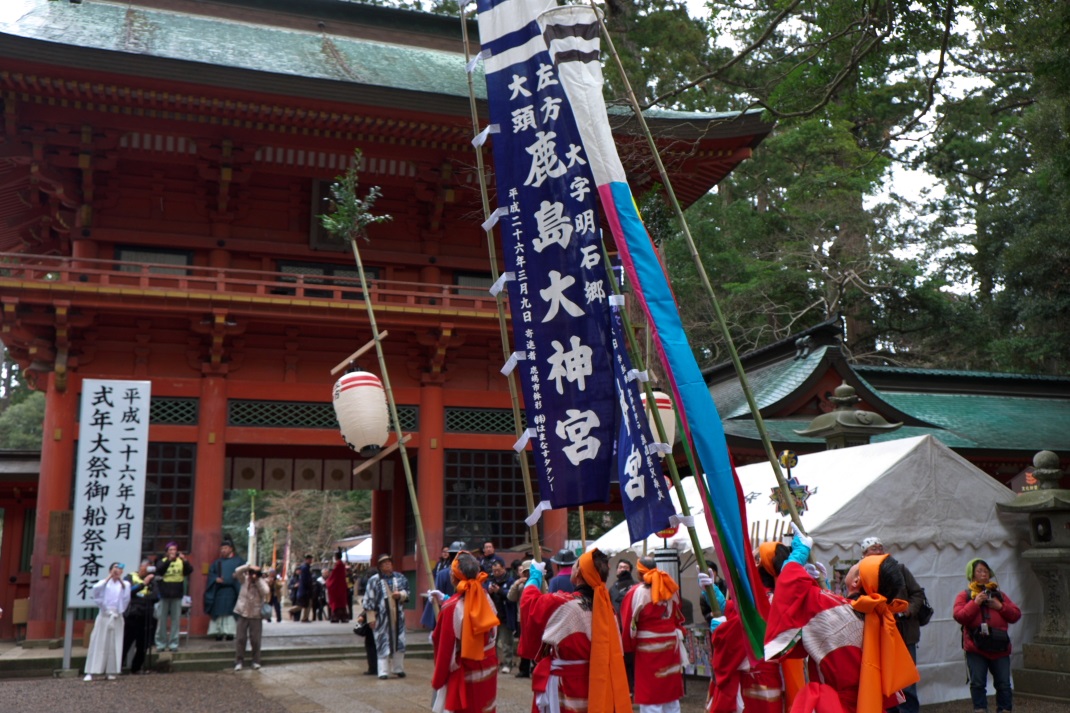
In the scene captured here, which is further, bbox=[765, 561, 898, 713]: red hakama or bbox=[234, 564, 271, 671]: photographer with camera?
bbox=[234, 564, 271, 671]: photographer with camera

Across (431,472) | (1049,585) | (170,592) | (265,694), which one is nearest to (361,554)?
(431,472)

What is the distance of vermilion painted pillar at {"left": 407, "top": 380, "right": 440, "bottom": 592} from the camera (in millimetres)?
15336

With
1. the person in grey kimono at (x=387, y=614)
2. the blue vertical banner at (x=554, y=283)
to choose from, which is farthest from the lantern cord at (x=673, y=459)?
the person in grey kimono at (x=387, y=614)

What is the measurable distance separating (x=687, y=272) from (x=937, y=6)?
16.3 meters

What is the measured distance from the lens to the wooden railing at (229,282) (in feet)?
46.8

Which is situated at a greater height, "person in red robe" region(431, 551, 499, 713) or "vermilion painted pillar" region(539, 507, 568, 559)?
"vermilion painted pillar" region(539, 507, 568, 559)

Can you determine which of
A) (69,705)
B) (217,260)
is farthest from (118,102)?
(69,705)

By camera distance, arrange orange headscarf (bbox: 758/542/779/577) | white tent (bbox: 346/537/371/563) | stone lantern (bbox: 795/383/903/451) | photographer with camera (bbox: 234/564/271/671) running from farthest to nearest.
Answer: white tent (bbox: 346/537/371/563) < photographer with camera (bbox: 234/564/271/671) < stone lantern (bbox: 795/383/903/451) < orange headscarf (bbox: 758/542/779/577)

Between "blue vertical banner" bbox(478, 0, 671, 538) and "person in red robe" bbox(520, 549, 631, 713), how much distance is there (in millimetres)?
898

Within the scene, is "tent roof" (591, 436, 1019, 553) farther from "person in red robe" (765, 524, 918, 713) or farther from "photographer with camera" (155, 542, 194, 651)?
"photographer with camera" (155, 542, 194, 651)

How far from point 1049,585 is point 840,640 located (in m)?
5.94

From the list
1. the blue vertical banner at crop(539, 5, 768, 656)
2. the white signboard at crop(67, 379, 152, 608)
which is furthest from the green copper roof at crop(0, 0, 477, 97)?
the blue vertical banner at crop(539, 5, 768, 656)

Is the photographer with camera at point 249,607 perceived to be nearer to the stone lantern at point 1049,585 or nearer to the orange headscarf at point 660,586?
the orange headscarf at point 660,586

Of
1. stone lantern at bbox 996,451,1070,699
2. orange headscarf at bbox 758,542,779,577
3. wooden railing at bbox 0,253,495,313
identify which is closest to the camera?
orange headscarf at bbox 758,542,779,577
